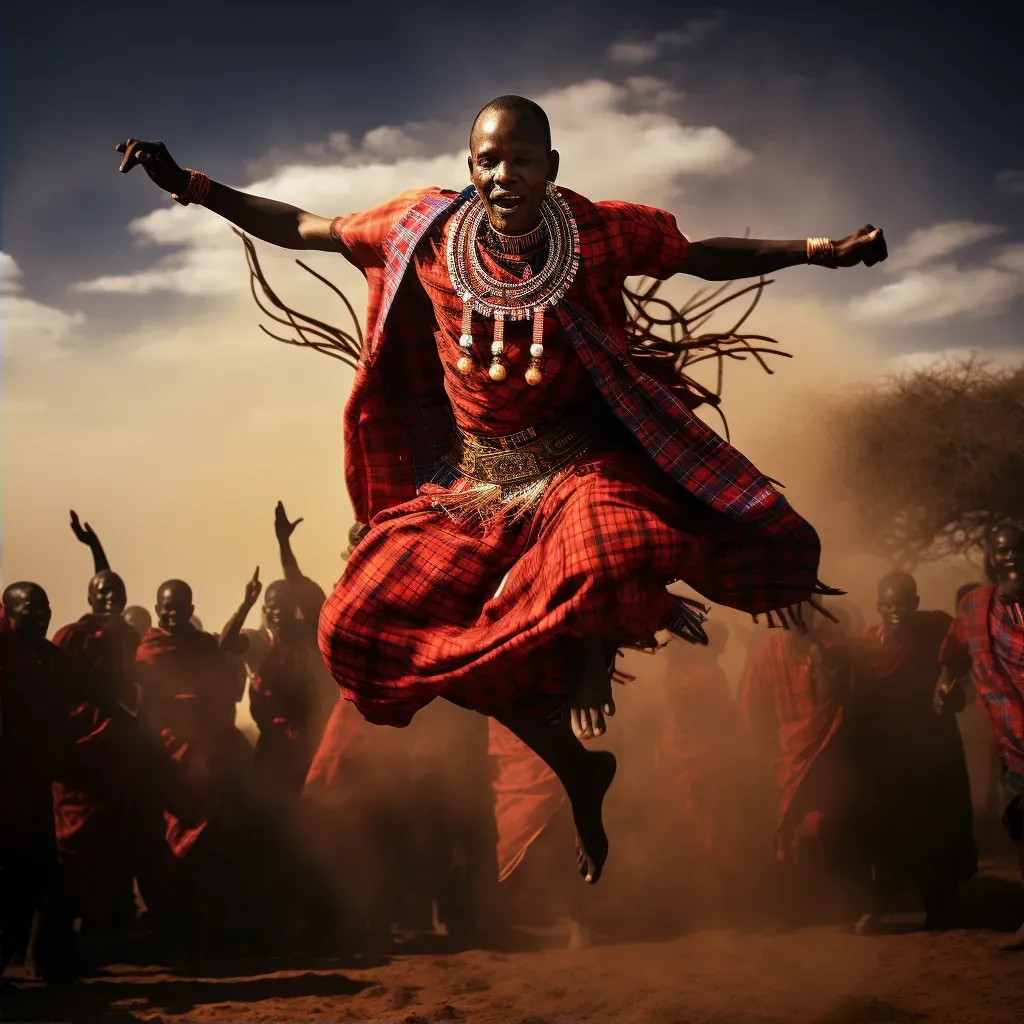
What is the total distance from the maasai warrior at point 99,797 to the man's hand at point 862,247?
659cm

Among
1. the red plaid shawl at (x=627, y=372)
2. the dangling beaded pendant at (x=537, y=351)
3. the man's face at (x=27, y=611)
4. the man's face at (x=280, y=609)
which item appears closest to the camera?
the dangling beaded pendant at (x=537, y=351)

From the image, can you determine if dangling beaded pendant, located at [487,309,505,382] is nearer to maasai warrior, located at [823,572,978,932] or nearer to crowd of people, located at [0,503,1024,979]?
crowd of people, located at [0,503,1024,979]

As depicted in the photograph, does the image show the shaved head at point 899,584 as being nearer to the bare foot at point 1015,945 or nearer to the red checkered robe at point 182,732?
the bare foot at point 1015,945

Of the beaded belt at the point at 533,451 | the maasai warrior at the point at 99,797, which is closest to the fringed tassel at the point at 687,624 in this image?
the beaded belt at the point at 533,451

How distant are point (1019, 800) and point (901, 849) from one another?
70.2 inches

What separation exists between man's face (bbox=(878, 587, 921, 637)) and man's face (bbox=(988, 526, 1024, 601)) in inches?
61.2

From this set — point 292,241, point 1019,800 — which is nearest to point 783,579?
point 292,241

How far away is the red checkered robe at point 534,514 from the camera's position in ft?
12.1

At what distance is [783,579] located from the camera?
3.93 m

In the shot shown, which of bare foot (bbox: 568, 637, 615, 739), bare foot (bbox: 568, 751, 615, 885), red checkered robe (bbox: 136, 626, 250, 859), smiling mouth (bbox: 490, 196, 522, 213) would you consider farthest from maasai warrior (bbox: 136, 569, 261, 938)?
smiling mouth (bbox: 490, 196, 522, 213)

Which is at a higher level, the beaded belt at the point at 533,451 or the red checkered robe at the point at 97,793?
the beaded belt at the point at 533,451

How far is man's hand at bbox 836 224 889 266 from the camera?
12.9 ft

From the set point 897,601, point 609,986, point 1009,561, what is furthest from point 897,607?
point 609,986

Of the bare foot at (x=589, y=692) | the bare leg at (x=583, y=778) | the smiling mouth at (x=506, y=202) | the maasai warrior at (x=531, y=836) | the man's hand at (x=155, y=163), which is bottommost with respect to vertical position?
the maasai warrior at (x=531, y=836)
